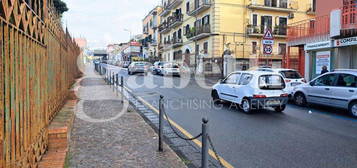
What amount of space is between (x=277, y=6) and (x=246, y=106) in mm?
27897

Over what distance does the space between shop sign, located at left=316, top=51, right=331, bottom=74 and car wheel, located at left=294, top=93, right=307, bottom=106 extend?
→ 5.66 meters

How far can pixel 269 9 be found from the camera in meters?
33.1

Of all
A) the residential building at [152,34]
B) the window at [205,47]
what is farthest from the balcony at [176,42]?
the residential building at [152,34]

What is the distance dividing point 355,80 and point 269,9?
1021 inches

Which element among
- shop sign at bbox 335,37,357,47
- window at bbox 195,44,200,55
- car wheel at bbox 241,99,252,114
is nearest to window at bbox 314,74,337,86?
car wheel at bbox 241,99,252,114

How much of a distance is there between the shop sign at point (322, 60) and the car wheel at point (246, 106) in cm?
887

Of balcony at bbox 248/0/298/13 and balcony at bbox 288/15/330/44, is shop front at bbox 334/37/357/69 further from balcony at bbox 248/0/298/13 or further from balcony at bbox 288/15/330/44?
balcony at bbox 248/0/298/13

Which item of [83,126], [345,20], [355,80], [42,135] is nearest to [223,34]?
[345,20]

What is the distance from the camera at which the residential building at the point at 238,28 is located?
103 feet

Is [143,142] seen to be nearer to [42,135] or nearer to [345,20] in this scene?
[42,135]

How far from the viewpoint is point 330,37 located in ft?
48.8

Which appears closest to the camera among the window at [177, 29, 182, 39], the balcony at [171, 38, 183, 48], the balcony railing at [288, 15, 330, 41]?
the balcony railing at [288, 15, 330, 41]

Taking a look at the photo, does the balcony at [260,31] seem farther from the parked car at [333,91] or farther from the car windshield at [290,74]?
the parked car at [333,91]

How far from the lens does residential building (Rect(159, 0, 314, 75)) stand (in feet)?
103
